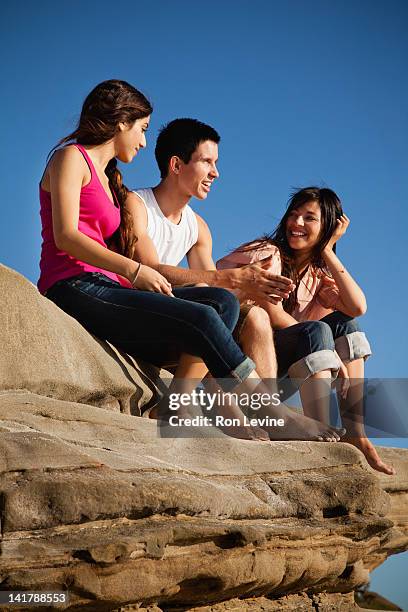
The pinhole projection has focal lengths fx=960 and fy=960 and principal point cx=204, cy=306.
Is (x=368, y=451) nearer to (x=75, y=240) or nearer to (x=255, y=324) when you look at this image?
(x=255, y=324)

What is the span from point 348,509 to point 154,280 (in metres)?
1.50

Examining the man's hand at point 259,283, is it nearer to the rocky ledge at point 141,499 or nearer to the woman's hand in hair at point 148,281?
the woman's hand in hair at point 148,281

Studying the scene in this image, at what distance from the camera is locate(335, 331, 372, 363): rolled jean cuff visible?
5.84 metres

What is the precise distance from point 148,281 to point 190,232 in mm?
1004

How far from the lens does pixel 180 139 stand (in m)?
5.83

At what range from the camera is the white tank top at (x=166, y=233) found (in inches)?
222

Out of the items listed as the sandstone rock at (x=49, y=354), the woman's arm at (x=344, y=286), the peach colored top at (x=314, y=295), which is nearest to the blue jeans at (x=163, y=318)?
the sandstone rock at (x=49, y=354)

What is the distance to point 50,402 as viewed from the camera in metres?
4.42

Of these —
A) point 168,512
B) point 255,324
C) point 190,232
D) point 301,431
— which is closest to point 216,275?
point 255,324

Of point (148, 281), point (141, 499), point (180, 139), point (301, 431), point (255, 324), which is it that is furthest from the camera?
point (180, 139)

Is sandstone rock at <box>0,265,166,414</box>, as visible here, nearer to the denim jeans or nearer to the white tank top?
the white tank top

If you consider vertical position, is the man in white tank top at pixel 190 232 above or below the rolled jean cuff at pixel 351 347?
above

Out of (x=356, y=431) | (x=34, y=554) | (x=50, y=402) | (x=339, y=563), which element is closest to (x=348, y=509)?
(x=339, y=563)

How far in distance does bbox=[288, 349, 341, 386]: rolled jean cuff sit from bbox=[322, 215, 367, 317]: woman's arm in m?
0.56
